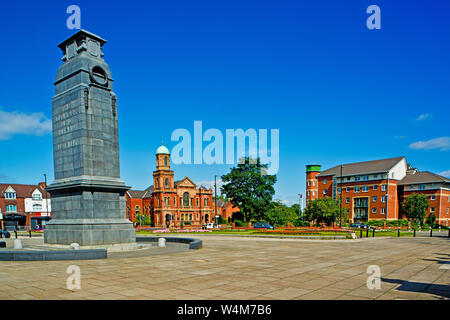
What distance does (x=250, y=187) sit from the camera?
209ft

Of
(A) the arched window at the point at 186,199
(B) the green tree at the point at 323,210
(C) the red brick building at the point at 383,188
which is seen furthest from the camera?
(A) the arched window at the point at 186,199

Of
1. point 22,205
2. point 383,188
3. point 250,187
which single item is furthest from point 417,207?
point 22,205

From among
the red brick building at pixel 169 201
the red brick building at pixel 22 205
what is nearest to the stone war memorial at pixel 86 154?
the red brick building at pixel 22 205

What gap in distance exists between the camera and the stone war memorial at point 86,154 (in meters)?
17.6

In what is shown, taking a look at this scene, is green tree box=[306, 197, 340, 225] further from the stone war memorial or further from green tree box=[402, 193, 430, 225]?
the stone war memorial

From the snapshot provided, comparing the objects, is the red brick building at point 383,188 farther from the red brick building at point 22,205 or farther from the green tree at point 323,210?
the red brick building at point 22,205

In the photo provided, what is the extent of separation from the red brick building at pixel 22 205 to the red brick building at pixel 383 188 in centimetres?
6292

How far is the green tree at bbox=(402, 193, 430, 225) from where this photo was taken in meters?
64.9

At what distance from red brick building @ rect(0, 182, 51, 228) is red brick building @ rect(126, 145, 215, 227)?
78.6 ft

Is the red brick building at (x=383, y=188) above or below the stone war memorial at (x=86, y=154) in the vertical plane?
below

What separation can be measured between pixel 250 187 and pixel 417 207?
3665 centimetres

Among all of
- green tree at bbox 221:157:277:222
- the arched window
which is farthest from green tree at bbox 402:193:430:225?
the arched window

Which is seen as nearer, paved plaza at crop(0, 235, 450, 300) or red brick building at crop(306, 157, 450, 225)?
paved plaza at crop(0, 235, 450, 300)

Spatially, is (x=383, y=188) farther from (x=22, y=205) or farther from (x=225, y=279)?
(x=22, y=205)
